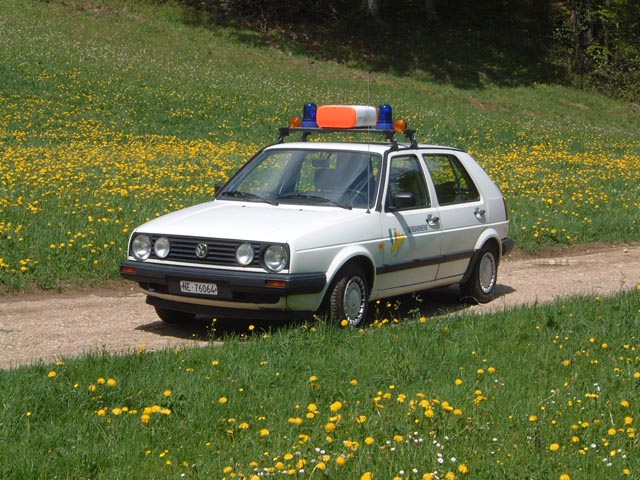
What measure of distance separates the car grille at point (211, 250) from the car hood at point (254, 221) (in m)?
0.04

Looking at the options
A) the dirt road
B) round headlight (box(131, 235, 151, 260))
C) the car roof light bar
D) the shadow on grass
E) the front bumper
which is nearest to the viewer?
the front bumper

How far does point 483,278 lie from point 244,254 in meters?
3.45

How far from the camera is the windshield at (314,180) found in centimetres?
898

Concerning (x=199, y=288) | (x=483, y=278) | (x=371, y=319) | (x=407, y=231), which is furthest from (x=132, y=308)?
(x=483, y=278)

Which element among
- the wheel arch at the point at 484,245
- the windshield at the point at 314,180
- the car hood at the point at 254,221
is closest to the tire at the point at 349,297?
the car hood at the point at 254,221

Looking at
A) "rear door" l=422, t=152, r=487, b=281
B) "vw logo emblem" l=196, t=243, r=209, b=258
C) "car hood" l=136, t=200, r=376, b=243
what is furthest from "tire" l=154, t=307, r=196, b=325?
"rear door" l=422, t=152, r=487, b=281

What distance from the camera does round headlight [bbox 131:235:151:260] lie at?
8461 mm

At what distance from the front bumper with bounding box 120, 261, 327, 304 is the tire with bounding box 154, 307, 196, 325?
0.54 metres

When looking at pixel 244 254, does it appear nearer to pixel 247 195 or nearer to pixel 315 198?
pixel 315 198

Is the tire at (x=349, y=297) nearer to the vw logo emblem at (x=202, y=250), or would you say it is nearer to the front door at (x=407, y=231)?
the front door at (x=407, y=231)

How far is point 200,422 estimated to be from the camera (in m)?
5.53

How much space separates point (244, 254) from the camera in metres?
8.02

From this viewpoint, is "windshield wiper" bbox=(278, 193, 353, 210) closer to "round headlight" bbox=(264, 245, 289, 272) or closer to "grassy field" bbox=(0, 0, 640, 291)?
"round headlight" bbox=(264, 245, 289, 272)

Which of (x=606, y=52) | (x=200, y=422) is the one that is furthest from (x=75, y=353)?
(x=606, y=52)
